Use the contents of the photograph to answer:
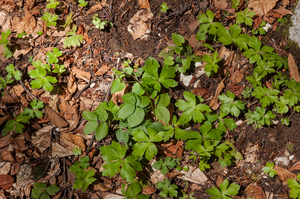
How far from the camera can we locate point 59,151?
2598 mm

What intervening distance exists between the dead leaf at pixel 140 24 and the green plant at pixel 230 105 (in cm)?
144

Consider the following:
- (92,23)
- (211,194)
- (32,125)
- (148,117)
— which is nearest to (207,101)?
(148,117)

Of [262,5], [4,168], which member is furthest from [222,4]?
[4,168]

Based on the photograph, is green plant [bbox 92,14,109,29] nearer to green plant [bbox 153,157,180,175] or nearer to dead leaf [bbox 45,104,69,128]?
dead leaf [bbox 45,104,69,128]

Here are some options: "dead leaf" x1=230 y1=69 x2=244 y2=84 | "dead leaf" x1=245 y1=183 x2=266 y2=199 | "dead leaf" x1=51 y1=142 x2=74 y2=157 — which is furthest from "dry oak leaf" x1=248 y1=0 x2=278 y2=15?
"dead leaf" x1=51 y1=142 x2=74 y2=157

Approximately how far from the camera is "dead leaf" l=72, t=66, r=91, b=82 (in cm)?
276

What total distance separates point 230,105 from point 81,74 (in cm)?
214

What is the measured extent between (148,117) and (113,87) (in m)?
0.59

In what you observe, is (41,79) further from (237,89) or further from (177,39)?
(237,89)

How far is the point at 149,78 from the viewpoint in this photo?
7.49ft

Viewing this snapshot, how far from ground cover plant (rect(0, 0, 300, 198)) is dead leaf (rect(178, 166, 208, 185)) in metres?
0.01

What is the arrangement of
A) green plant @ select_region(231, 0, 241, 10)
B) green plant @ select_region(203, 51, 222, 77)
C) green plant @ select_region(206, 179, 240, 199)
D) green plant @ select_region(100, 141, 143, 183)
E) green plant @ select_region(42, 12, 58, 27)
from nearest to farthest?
→ 1. green plant @ select_region(100, 141, 143, 183)
2. green plant @ select_region(206, 179, 240, 199)
3. green plant @ select_region(203, 51, 222, 77)
4. green plant @ select_region(231, 0, 241, 10)
5. green plant @ select_region(42, 12, 58, 27)

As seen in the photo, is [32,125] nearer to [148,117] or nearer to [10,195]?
[10,195]

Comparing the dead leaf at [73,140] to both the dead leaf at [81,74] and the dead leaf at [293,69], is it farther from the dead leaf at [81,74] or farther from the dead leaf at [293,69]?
the dead leaf at [293,69]
